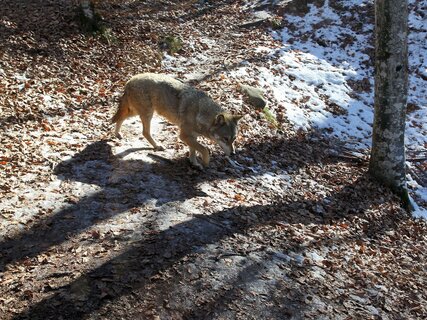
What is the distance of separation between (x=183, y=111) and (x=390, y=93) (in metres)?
4.64

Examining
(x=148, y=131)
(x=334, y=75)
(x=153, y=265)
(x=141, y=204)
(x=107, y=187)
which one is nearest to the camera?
(x=153, y=265)

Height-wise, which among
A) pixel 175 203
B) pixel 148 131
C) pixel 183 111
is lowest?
pixel 175 203

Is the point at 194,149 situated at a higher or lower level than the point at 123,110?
lower

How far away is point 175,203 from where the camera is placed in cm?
693

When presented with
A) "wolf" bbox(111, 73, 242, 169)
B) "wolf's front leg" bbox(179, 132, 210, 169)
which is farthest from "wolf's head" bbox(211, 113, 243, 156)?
"wolf's front leg" bbox(179, 132, 210, 169)

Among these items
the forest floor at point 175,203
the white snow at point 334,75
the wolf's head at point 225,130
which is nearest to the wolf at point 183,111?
the wolf's head at point 225,130

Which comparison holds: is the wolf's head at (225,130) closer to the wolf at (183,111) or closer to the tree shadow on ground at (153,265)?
the wolf at (183,111)

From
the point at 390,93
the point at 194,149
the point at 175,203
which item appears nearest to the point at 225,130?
the point at 194,149

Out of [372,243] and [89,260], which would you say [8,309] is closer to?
[89,260]

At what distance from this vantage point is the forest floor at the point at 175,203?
5152 mm

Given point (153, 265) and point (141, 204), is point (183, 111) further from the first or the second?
point (153, 265)

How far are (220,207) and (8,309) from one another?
371 cm

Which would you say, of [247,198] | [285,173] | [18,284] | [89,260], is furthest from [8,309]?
[285,173]

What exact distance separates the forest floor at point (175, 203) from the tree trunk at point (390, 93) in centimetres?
46
